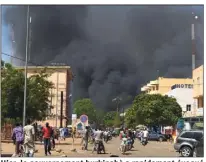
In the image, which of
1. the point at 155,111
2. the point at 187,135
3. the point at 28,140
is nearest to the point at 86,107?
the point at 187,135

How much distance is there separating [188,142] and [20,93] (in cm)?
1093

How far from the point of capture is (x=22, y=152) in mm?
15070

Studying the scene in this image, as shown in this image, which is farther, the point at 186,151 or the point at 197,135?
the point at 197,135

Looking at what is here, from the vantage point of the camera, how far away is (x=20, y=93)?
25.2 meters

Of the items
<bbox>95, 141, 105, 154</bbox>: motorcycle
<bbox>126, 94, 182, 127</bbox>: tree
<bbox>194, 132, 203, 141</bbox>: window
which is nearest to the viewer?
<bbox>194, 132, 203, 141</bbox>: window

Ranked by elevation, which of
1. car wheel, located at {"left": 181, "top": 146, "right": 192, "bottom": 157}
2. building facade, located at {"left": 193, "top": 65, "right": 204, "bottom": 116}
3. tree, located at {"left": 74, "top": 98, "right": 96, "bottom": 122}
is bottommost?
car wheel, located at {"left": 181, "top": 146, "right": 192, "bottom": 157}

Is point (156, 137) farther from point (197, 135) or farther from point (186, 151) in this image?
point (186, 151)

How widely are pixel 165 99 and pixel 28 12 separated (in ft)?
112

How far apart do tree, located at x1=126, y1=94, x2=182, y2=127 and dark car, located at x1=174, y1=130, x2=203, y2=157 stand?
85.2 ft

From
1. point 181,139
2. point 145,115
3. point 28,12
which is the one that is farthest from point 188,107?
point 28,12

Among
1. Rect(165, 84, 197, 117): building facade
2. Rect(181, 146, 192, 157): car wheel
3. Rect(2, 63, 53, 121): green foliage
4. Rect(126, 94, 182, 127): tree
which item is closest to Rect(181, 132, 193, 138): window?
Rect(181, 146, 192, 157): car wheel

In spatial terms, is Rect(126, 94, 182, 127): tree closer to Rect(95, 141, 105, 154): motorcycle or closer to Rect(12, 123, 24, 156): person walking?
Rect(95, 141, 105, 154): motorcycle

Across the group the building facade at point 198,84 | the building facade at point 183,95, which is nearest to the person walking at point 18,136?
the building facade at point 198,84

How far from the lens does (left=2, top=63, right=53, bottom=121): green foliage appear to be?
2462cm
